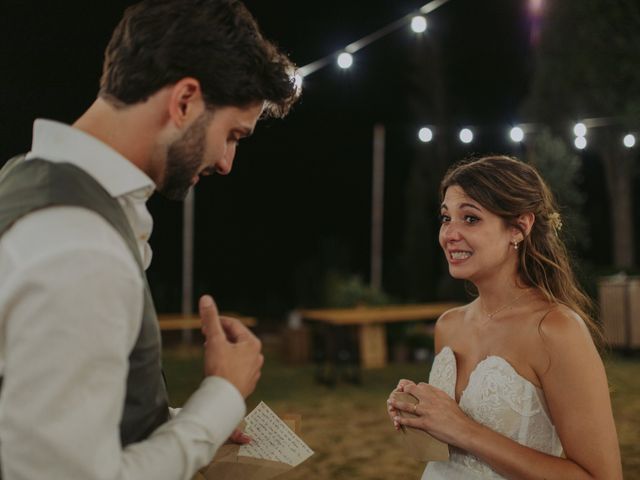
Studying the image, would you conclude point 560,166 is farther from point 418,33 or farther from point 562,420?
point 562,420

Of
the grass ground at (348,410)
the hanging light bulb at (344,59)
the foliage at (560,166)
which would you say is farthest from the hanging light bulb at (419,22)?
the foliage at (560,166)

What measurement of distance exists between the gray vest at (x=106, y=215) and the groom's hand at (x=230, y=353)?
105 mm

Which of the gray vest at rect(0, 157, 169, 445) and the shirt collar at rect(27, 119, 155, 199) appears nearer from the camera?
the gray vest at rect(0, 157, 169, 445)

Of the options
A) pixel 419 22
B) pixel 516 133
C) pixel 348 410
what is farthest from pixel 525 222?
pixel 516 133

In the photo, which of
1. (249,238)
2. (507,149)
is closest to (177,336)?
(249,238)

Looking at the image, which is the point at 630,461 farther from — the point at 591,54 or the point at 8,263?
the point at 591,54

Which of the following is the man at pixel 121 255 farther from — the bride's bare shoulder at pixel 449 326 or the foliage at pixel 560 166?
the foliage at pixel 560 166

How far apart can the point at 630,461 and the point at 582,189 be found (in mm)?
16078

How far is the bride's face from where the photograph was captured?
2402 mm

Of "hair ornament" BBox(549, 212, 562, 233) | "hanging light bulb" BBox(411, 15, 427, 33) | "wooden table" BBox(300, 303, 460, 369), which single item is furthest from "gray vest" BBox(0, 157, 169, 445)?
"wooden table" BBox(300, 303, 460, 369)

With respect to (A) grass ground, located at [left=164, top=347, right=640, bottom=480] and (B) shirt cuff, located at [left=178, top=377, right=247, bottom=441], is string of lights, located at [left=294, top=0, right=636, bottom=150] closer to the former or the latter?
(B) shirt cuff, located at [left=178, top=377, right=247, bottom=441]

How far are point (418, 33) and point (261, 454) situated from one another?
10854 millimetres

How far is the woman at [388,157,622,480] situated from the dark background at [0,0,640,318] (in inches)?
243

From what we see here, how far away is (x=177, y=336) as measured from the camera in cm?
1094
